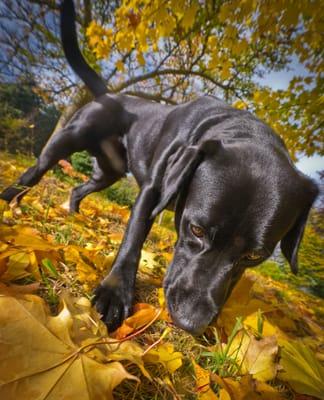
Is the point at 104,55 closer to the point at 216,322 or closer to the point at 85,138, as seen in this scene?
the point at 85,138

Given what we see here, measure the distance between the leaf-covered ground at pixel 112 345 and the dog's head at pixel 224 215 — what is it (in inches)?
6.9

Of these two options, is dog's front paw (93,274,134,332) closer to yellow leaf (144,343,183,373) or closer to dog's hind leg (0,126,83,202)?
yellow leaf (144,343,183,373)

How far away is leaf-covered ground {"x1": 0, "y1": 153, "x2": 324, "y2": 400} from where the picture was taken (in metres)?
0.74

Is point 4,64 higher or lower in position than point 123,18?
higher

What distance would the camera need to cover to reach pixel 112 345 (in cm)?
98

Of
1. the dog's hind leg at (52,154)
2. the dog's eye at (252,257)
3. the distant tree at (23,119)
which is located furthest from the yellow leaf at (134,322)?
the distant tree at (23,119)

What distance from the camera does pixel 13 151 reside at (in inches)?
502

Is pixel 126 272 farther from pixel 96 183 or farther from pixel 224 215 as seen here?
pixel 96 183

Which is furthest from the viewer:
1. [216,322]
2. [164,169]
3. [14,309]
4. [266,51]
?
[266,51]

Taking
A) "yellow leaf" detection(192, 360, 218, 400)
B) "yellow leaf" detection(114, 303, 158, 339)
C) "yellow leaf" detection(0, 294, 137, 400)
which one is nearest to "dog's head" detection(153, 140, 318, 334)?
"yellow leaf" detection(114, 303, 158, 339)

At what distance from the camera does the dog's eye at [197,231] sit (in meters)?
1.73

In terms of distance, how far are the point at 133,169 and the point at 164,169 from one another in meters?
A: 1.19

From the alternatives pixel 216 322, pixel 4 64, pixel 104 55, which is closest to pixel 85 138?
pixel 216 322

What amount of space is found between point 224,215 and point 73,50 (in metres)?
2.96
